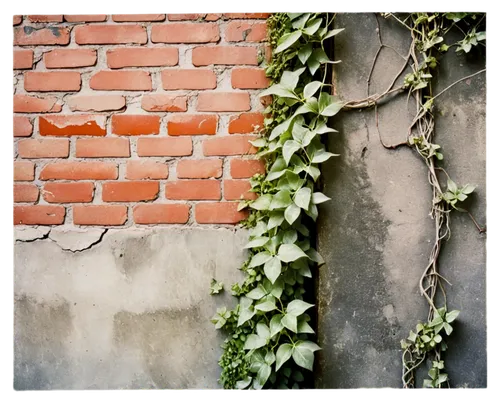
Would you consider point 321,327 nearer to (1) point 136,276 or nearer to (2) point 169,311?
(2) point 169,311

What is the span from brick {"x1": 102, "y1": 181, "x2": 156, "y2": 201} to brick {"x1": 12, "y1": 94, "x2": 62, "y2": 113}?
390 mm

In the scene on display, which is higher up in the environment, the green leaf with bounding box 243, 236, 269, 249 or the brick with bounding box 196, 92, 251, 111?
the brick with bounding box 196, 92, 251, 111

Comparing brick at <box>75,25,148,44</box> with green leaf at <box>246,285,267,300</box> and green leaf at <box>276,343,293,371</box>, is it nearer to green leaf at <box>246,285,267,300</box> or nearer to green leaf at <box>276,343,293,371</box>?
green leaf at <box>246,285,267,300</box>

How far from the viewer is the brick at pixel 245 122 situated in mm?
1731

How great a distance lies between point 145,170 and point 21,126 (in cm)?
55

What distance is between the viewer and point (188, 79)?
1.72 m

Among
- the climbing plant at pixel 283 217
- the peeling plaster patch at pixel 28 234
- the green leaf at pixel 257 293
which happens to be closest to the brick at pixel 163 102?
the climbing plant at pixel 283 217

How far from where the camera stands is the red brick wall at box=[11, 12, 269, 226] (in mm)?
1721

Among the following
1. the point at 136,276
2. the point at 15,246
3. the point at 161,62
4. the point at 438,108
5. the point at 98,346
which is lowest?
the point at 98,346

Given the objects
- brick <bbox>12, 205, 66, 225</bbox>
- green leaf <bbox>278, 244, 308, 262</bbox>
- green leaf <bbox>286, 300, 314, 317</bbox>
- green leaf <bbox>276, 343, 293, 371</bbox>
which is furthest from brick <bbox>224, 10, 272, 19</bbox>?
green leaf <bbox>276, 343, 293, 371</bbox>

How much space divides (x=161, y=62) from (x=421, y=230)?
1.28 metres

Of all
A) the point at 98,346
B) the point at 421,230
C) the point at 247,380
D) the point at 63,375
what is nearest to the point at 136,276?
the point at 98,346

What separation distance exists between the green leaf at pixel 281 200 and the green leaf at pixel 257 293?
34 centimetres

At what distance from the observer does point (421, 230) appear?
169 cm
